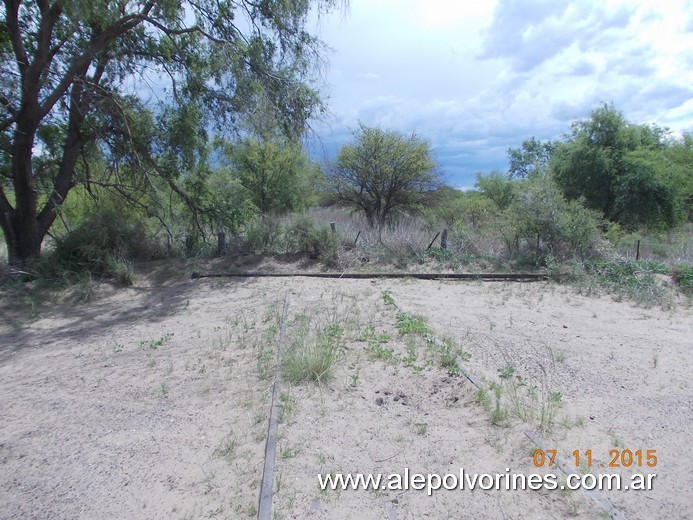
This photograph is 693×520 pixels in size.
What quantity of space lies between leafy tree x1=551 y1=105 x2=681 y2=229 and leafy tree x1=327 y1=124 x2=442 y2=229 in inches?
256

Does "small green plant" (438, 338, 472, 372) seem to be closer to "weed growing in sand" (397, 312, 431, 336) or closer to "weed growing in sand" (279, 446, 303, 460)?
"weed growing in sand" (397, 312, 431, 336)

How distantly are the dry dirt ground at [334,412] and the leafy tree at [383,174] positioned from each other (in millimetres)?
16702

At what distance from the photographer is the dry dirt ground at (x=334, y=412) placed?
2.96 meters

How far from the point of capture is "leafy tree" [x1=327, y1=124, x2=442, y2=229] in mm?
23344

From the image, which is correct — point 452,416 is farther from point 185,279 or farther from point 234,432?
point 185,279

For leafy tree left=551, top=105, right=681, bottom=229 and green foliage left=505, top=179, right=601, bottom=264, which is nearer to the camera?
green foliage left=505, top=179, right=601, bottom=264

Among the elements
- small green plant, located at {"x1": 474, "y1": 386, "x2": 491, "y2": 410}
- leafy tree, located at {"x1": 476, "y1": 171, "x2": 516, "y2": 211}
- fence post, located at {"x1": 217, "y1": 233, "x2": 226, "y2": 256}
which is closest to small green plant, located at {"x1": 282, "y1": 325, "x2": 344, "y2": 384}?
small green plant, located at {"x1": 474, "y1": 386, "x2": 491, "y2": 410}

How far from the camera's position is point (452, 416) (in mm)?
3908

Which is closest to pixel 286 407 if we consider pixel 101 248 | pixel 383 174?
pixel 101 248

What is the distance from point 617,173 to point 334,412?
21.3m

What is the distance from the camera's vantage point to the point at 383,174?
23672 mm

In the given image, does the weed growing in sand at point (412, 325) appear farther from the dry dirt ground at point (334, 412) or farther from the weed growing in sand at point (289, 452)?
the weed growing in sand at point (289, 452)

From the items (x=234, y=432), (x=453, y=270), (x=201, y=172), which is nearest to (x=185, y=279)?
(x=201, y=172)

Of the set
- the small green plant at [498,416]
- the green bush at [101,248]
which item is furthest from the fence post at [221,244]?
the small green plant at [498,416]
